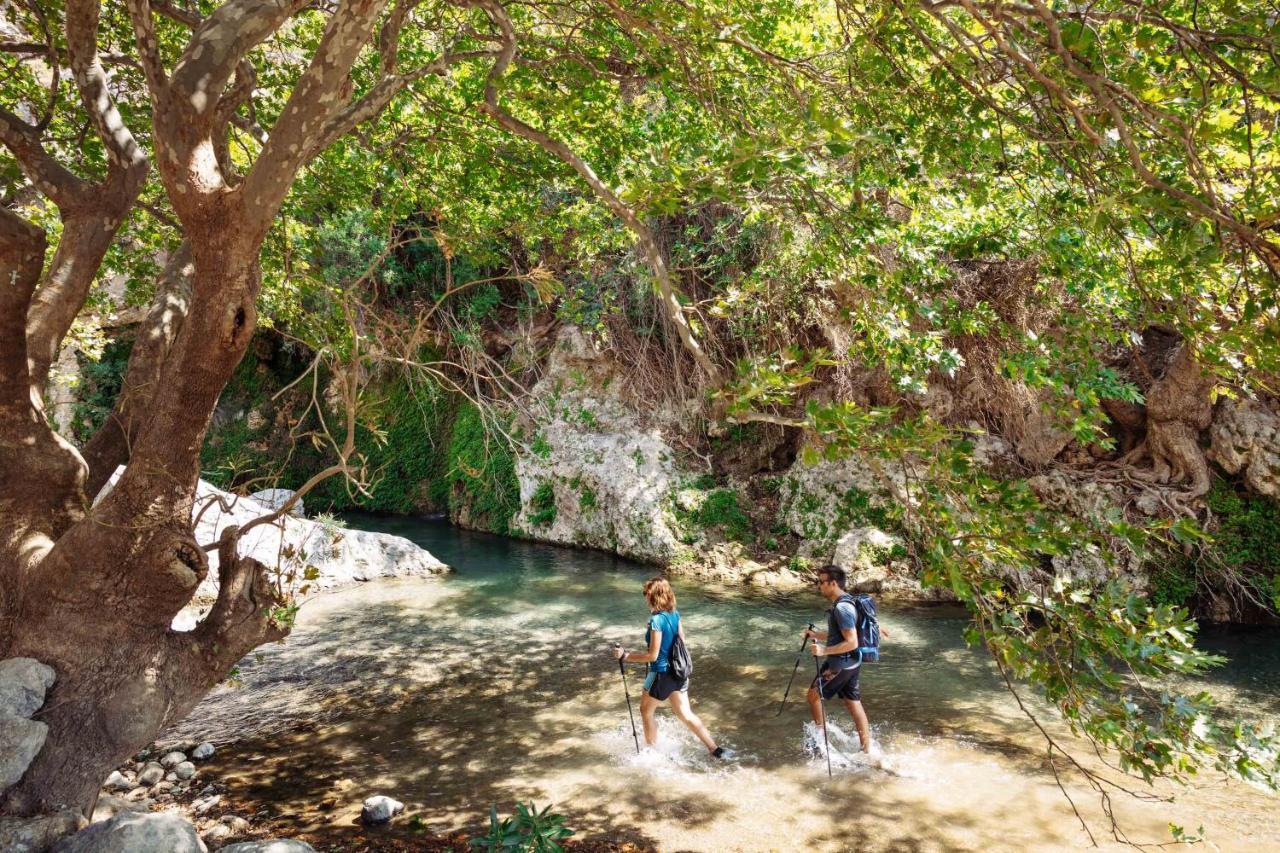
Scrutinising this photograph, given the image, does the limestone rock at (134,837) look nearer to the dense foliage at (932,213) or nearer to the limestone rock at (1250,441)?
the dense foliage at (932,213)

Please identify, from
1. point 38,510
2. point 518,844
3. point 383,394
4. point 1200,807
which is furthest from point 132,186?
point 383,394

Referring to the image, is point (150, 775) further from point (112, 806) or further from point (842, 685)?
point (842, 685)

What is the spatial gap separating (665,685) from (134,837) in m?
3.87

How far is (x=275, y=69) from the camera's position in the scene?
8.61m

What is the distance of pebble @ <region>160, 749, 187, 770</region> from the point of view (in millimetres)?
6426

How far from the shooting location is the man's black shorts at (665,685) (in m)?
6.70

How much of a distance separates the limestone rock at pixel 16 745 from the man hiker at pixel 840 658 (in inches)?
215

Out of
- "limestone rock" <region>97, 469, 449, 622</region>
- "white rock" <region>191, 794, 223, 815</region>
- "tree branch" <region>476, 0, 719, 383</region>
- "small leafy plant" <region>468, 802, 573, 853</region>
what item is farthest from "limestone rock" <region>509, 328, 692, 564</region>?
"tree branch" <region>476, 0, 719, 383</region>

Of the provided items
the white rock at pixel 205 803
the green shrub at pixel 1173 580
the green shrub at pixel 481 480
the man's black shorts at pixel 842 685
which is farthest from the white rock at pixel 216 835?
the green shrub at pixel 1173 580

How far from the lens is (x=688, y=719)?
21.8ft

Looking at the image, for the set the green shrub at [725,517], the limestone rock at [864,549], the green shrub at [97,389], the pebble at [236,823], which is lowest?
the pebble at [236,823]

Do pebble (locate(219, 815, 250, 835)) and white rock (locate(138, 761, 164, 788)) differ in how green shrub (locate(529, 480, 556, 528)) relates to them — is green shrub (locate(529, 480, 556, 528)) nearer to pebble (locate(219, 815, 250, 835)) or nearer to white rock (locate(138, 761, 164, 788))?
white rock (locate(138, 761, 164, 788))

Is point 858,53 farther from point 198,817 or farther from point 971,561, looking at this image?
point 198,817

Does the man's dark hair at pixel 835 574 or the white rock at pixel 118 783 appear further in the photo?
the man's dark hair at pixel 835 574
